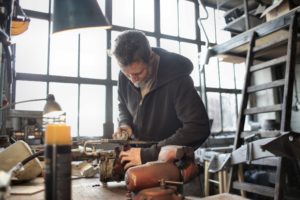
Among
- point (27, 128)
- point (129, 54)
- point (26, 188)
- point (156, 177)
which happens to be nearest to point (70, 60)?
point (27, 128)

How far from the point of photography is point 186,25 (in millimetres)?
6566

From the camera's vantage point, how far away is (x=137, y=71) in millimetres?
1664

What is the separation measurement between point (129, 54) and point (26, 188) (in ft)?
2.85

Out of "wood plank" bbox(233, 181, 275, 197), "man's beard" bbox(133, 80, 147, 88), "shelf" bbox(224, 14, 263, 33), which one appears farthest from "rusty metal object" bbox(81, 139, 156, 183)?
"shelf" bbox(224, 14, 263, 33)

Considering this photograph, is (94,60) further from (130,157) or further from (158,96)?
(130,157)

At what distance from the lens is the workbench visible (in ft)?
3.51

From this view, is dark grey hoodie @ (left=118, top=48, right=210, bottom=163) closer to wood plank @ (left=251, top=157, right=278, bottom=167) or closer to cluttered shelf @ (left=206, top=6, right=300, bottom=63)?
wood plank @ (left=251, top=157, right=278, bottom=167)

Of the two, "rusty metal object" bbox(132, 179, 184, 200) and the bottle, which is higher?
the bottle

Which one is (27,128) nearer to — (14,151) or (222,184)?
(14,151)

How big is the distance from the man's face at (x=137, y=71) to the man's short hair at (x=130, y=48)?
0.08 ft

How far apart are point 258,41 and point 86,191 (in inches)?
140

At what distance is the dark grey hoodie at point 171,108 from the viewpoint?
5.49 feet

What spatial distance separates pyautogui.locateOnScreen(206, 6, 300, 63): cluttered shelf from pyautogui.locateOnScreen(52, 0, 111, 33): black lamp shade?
2088mm

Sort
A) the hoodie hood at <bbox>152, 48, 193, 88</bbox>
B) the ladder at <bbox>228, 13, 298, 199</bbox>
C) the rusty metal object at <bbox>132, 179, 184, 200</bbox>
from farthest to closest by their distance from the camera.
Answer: the ladder at <bbox>228, 13, 298, 199</bbox>
the hoodie hood at <bbox>152, 48, 193, 88</bbox>
the rusty metal object at <bbox>132, 179, 184, 200</bbox>
